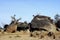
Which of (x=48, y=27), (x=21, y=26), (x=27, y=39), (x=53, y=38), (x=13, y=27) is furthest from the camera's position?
(x=21, y=26)

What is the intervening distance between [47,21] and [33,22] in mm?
2090

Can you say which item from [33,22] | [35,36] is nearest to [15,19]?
[33,22]

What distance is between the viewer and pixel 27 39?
55.5 feet

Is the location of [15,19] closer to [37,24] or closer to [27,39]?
[37,24]

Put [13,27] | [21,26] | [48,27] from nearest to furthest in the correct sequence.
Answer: [13,27] < [48,27] < [21,26]

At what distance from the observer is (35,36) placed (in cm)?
1894

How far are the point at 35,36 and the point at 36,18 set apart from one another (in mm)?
12241

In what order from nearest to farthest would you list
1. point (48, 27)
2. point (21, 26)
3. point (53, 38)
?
1. point (53, 38)
2. point (48, 27)
3. point (21, 26)

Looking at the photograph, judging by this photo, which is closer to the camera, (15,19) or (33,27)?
(15,19)

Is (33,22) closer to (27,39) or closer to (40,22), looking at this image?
(40,22)

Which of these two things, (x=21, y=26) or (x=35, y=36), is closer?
(x=35, y=36)

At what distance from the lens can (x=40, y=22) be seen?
100ft

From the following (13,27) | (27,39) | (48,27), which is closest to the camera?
(27,39)

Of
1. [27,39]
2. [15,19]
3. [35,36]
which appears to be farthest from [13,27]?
[27,39]
